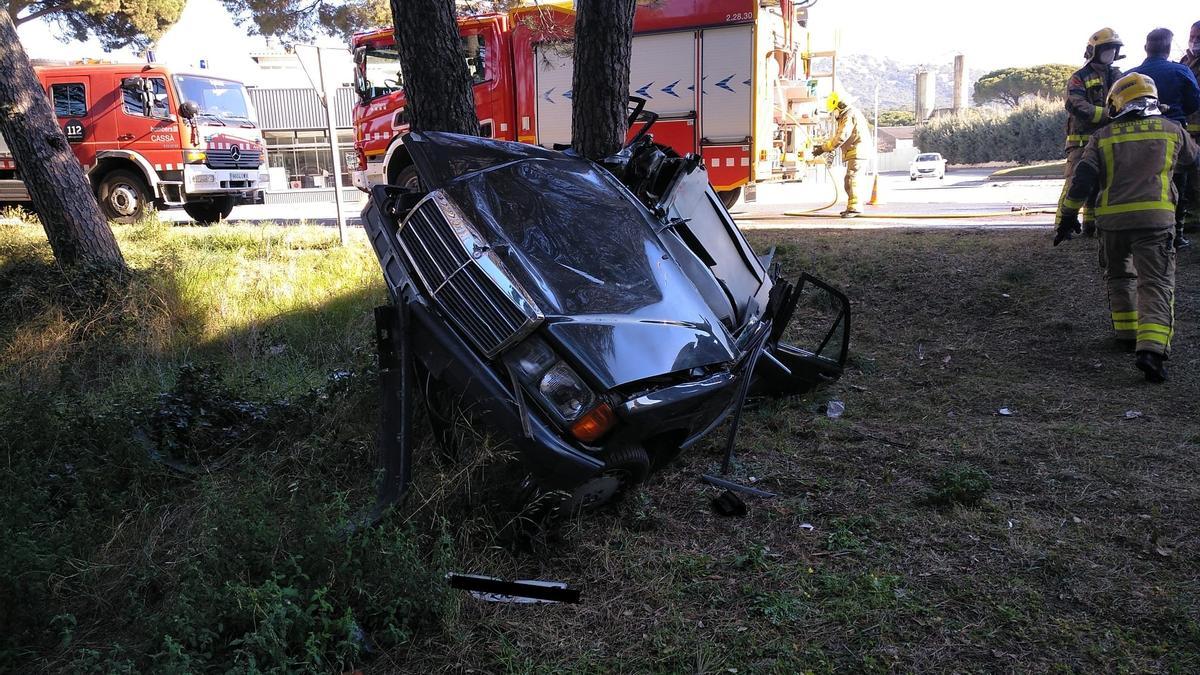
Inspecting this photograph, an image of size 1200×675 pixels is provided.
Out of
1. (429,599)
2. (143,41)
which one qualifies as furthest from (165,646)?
(143,41)

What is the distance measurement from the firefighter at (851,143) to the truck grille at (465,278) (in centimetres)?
931

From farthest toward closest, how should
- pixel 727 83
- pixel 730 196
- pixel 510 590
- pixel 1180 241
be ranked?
pixel 730 196 < pixel 727 83 < pixel 1180 241 < pixel 510 590

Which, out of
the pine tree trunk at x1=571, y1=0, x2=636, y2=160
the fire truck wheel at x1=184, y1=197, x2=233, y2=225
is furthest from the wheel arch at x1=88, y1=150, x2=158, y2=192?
the pine tree trunk at x1=571, y1=0, x2=636, y2=160

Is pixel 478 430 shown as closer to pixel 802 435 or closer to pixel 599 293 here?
pixel 599 293

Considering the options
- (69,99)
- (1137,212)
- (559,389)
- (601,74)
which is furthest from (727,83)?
(69,99)

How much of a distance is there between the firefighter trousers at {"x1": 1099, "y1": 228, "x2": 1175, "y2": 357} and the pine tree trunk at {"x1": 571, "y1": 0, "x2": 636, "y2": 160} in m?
3.49

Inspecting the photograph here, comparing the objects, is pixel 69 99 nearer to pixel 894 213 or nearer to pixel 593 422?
pixel 894 213

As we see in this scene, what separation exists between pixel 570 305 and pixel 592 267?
0.40 m

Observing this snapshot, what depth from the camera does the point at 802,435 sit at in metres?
4.51

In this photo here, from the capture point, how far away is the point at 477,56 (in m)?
12.2

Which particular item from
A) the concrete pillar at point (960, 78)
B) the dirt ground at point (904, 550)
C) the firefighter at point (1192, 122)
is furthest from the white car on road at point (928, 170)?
the concrete pillar at point (960, 78)

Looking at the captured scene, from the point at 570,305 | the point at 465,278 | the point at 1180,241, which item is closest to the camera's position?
the point at 570,305

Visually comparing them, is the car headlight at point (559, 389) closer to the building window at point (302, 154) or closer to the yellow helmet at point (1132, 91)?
the yellow helmet at point (1132, 91)

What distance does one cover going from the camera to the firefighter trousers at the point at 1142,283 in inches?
208
